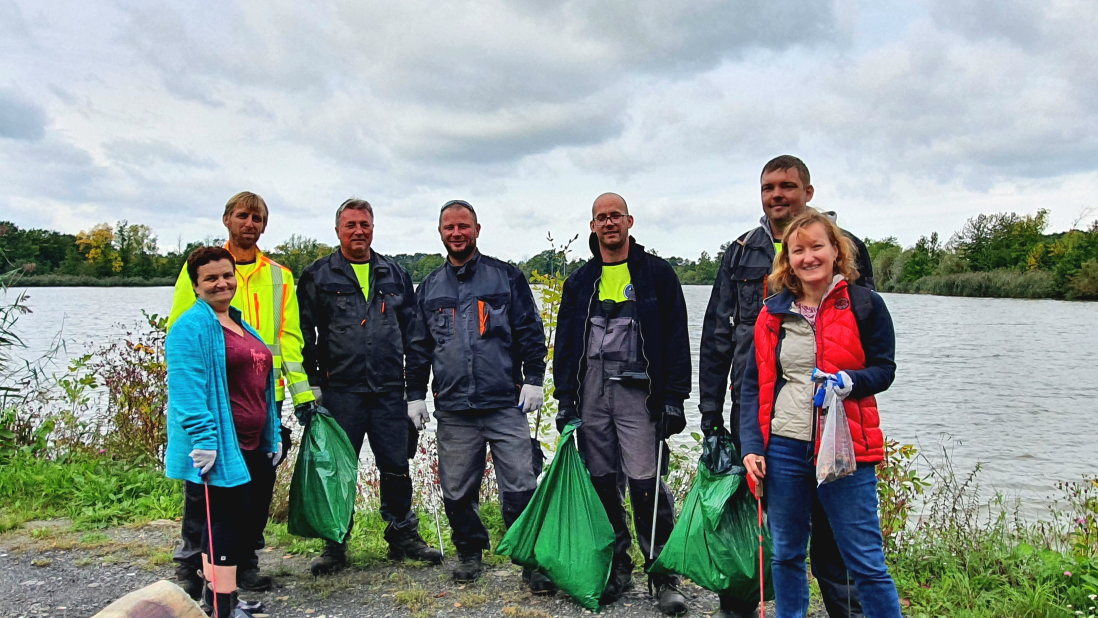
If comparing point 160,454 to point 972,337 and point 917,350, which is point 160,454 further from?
point 972,337

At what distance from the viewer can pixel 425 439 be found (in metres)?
8.00

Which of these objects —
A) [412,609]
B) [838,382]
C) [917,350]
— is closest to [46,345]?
[412,609]

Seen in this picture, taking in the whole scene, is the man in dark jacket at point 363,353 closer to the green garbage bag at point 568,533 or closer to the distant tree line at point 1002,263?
the green garbage bag at point 568,533

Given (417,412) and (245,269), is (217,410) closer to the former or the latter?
(245,269)

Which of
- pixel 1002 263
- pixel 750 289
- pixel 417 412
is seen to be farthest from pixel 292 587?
pixel 1002 263

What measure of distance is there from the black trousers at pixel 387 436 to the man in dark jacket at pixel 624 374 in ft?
3.52

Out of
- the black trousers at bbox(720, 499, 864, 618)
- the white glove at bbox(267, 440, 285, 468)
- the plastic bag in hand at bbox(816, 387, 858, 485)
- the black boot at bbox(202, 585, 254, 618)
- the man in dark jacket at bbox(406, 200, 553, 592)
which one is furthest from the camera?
the man in dark jacket at bbox(406, 200, 553, 592)

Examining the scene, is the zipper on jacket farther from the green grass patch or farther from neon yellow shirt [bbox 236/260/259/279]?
the green grass patch

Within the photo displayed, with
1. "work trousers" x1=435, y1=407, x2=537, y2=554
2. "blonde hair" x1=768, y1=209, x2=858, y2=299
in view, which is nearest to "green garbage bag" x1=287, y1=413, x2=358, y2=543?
"work trousers" x1=435, y1=407, x2=537, y2=554

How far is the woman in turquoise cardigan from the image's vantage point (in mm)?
2998

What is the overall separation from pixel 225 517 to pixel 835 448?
2.58 m

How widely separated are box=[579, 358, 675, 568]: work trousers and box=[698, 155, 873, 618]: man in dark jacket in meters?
0.41

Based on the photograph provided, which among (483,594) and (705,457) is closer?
(705,457)

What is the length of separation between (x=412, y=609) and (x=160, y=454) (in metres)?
3.59
